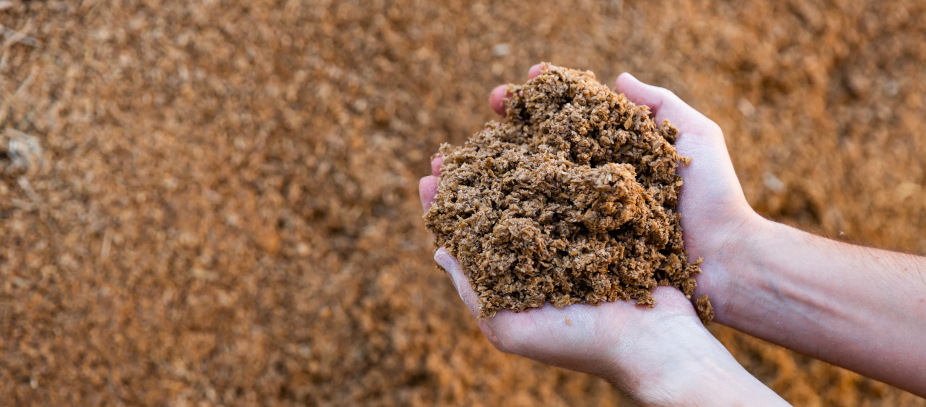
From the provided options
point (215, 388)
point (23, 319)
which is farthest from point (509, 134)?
point (23, 319)

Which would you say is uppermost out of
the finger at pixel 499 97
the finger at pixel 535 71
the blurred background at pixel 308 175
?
the finger at pixel 535 71

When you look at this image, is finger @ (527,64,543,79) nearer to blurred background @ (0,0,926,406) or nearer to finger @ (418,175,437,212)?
finger @ (418,175,437,212)

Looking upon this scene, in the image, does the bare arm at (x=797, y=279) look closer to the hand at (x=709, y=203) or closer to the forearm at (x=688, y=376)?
the hand at (x=709, y=203)

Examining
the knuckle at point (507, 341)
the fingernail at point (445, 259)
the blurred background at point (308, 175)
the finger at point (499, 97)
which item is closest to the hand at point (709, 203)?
the finger at point (499, 97)

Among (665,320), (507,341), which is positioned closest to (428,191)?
(507,341)

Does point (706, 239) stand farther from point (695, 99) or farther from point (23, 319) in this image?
point (23, 319)

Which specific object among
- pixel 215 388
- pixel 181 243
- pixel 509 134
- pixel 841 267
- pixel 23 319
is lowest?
pixel 215 388

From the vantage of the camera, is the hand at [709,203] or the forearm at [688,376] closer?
the forearm at [688,376]
